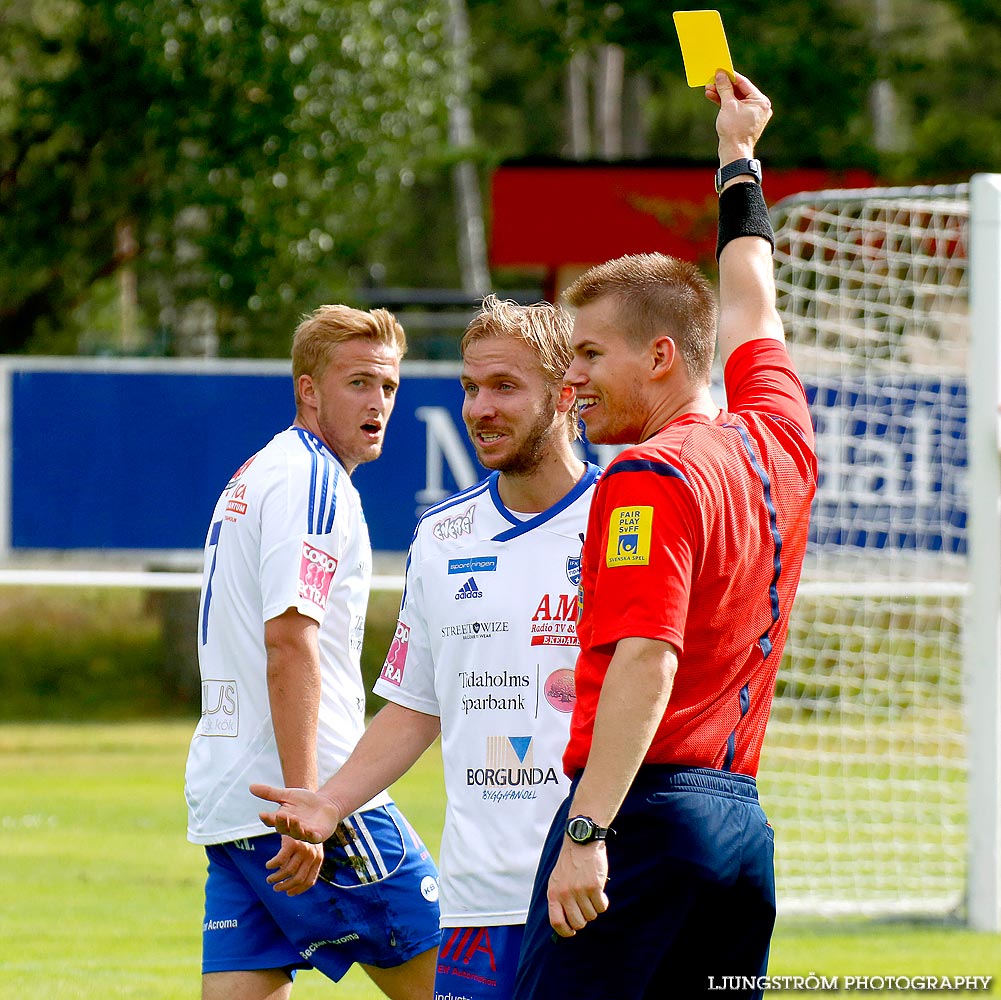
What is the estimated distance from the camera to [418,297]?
113 ft

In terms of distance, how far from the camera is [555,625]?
4129mm

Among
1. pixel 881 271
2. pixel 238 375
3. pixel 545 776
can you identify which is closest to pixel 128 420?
pixel 238 375

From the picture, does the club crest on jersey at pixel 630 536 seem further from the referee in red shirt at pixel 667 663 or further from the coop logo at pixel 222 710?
the coop logo at pixel 222 710

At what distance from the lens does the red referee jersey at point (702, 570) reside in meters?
3.20

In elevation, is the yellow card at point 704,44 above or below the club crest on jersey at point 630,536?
above

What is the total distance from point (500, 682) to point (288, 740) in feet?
2.22

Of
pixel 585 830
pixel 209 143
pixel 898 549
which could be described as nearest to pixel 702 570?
pixel 585 830

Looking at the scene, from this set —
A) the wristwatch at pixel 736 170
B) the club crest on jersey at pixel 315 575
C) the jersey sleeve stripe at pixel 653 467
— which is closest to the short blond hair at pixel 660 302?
the jersey sleeve stripe at pixel 653 467

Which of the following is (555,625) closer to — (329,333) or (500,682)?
(500,682)

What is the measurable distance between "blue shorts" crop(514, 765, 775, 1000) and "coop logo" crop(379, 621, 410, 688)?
1.11 meters

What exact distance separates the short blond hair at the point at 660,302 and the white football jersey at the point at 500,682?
0.80 meters

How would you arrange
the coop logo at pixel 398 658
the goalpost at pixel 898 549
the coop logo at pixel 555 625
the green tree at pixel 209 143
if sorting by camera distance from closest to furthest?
the coop logo at pixel 555 625
the coop logo at pixel 398 658
the goalpost at pixel 898 549
the green tree at pixel 209 143

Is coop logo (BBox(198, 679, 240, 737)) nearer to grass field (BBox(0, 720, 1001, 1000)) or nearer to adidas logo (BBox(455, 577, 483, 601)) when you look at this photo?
adidas logo (BBox(455, 577, 483, 601))

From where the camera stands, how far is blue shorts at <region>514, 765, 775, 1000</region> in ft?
10.6
